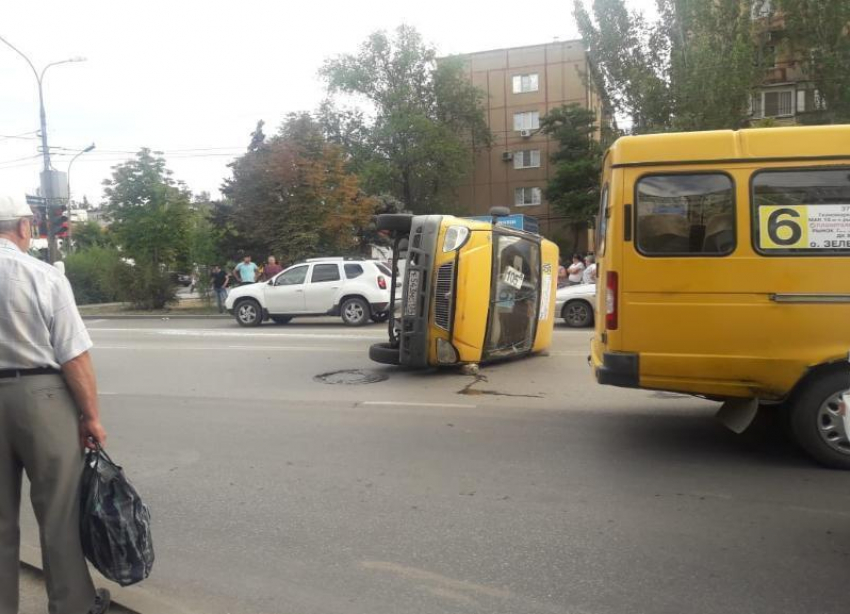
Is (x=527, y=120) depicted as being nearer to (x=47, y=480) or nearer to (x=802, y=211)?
(x=802, y=211)

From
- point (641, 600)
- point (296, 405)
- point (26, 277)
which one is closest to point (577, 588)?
point (641, 600)

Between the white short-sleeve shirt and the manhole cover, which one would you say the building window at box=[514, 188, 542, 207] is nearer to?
the manhole cover

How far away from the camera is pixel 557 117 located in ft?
135

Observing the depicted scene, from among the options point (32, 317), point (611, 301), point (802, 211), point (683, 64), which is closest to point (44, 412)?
point (32, 317)

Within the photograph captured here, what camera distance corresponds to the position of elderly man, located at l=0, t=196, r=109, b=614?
2680mm

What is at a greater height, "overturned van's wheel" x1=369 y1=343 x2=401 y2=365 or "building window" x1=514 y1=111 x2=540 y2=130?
"building window" x1=514 y1=111 x2=540 y2=130

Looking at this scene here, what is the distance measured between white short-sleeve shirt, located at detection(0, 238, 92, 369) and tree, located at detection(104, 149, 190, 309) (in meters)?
21.4

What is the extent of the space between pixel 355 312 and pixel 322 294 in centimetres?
95

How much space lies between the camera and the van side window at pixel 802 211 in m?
4.95

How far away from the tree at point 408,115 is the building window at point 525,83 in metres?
2.87

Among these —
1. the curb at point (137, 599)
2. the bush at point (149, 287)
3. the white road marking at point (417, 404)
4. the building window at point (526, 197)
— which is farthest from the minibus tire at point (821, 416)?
the building window at point (526, 197)

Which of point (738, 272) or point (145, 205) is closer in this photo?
point (738, 272)

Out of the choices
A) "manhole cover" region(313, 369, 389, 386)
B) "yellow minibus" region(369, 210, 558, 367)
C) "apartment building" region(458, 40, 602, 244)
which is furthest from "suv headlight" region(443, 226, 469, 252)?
"apartment building" region(458, 40, 602, 244)

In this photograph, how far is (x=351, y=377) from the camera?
9484 millimetres
